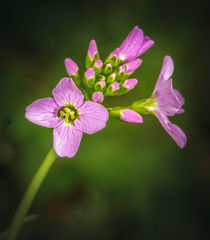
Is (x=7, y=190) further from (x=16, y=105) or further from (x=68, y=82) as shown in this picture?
(x=68, y=82)

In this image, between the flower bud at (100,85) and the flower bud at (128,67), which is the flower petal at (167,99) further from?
the flower bud at (100,85)

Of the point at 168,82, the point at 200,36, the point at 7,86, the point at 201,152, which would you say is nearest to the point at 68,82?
the point at 168,82

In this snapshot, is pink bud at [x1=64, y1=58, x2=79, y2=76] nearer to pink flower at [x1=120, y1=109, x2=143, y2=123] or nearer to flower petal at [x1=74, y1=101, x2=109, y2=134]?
flower petal at [x1=74, y1=101, x2=109, y2=134]

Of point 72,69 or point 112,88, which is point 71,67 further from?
point 112,88

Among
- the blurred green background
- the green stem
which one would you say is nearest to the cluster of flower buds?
the green stem

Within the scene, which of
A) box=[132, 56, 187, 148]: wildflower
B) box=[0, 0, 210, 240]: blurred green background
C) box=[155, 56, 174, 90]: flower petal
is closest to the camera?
box=[132, 56, 187, 148]: wildflower

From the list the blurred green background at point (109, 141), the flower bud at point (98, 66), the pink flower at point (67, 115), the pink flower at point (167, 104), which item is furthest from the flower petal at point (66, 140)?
the blurred green background at point (109, 141)

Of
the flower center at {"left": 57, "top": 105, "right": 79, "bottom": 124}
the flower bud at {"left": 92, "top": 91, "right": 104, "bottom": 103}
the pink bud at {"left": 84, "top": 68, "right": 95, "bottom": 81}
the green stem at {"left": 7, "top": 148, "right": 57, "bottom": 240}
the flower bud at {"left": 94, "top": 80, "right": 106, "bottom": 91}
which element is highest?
the pink bud at {"left": 84, "top": 68, "right": 95, "bottom": 81}
